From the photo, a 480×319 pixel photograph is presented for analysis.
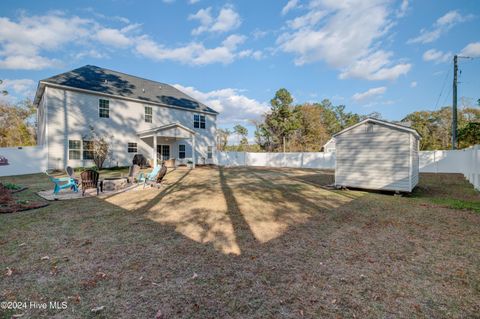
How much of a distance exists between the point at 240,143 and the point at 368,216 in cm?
4009

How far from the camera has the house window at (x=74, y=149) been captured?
1611cm

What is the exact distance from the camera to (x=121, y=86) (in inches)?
796

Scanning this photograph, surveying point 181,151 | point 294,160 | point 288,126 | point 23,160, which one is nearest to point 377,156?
point 294,160

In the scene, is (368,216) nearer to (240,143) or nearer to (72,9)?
(72,9)

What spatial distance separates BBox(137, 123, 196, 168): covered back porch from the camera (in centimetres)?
1844

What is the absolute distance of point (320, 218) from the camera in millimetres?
5848

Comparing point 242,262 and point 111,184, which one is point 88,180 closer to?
point 111,184

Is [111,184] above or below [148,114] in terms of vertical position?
below

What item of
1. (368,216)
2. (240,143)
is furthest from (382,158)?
(240,143)

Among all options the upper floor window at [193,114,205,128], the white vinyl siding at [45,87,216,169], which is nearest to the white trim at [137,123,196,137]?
the white vinyl siding at [45,87,216,169]

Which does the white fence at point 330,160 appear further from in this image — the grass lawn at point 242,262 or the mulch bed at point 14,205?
the mulch bed at point 14,205

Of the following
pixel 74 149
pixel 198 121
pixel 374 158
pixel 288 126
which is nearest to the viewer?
pixel 374 158

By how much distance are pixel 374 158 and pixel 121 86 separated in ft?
68.1

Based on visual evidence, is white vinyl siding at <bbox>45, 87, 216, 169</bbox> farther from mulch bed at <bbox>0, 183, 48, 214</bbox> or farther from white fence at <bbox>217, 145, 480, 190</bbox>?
mulch bed at <bbox>0, 183, 48, 214</bbox>
